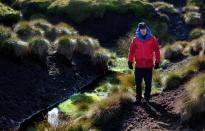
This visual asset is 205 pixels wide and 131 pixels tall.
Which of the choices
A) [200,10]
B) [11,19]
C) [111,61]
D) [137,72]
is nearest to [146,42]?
[137,72]

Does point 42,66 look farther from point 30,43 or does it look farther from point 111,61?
point 111,61

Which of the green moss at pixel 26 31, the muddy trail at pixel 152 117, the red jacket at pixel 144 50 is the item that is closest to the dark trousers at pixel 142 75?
the red jacket at pixel 144 50

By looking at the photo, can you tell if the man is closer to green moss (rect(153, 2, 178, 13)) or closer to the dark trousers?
the dark trousers

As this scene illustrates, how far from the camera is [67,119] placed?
1683 centimetres

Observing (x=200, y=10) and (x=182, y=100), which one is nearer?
(x=182, y=100)

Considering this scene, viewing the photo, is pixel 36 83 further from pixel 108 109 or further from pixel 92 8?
pixel 92 8

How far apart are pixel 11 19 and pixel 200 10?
20493 millimetres

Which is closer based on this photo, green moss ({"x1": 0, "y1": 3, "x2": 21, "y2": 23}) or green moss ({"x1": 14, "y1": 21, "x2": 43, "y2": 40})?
green moss ({"x1": 14, "y1": 21, "x2": 43, "y2": 40})

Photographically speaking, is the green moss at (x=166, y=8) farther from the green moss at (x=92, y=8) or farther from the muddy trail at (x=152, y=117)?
the muddy trail at (x=152, y=117)

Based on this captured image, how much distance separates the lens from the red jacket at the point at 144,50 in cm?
1570

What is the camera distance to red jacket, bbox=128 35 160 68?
618 inches

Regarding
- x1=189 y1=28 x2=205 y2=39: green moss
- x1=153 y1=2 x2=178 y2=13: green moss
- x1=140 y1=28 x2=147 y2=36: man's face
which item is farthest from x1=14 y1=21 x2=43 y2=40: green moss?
x1=153 y1=2 x2=178 y2=13: green moss

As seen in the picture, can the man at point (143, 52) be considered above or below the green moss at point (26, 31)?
above

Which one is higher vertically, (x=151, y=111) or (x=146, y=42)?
(x=146, y=42)
